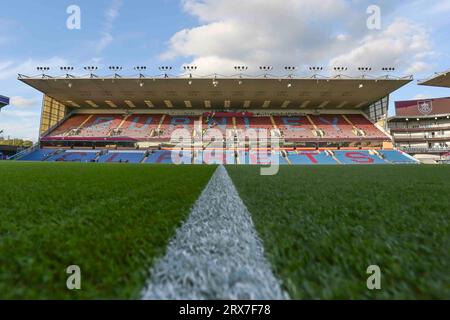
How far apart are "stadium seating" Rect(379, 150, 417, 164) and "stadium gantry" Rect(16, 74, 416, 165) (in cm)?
10

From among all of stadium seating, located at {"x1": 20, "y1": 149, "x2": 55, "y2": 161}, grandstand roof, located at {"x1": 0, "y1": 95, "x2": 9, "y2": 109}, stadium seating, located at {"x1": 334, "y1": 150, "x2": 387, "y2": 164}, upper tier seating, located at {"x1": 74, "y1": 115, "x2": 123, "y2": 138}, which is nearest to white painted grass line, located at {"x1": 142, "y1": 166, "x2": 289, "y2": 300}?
stadium seating, located at {"x1": 334, "y1": 150, "x2": 387, "y2": 164}

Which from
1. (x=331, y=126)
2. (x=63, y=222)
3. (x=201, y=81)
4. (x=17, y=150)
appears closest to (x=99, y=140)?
(x=17, y=150)

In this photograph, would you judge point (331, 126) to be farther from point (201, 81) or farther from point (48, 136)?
point (48, 136)

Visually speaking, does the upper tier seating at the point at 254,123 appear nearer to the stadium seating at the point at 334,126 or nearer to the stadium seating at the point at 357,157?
the stadium seating at the point at 334,126

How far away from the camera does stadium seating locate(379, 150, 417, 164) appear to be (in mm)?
22578

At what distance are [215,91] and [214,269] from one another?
83.8ft

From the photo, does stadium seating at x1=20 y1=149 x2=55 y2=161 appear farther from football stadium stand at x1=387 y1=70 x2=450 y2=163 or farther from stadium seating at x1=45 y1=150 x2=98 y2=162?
football stadium stand at x1=387 y1=70 x2=450 y2=163

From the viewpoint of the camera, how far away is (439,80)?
22.1 metres

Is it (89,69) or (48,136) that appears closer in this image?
(89,69)

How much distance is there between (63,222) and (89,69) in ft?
88.4

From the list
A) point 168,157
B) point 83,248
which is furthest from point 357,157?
point 83,248

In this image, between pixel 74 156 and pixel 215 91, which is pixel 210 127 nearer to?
pixel 215 91

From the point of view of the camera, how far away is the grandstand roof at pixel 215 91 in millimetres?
22625

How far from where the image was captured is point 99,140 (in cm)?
2581
